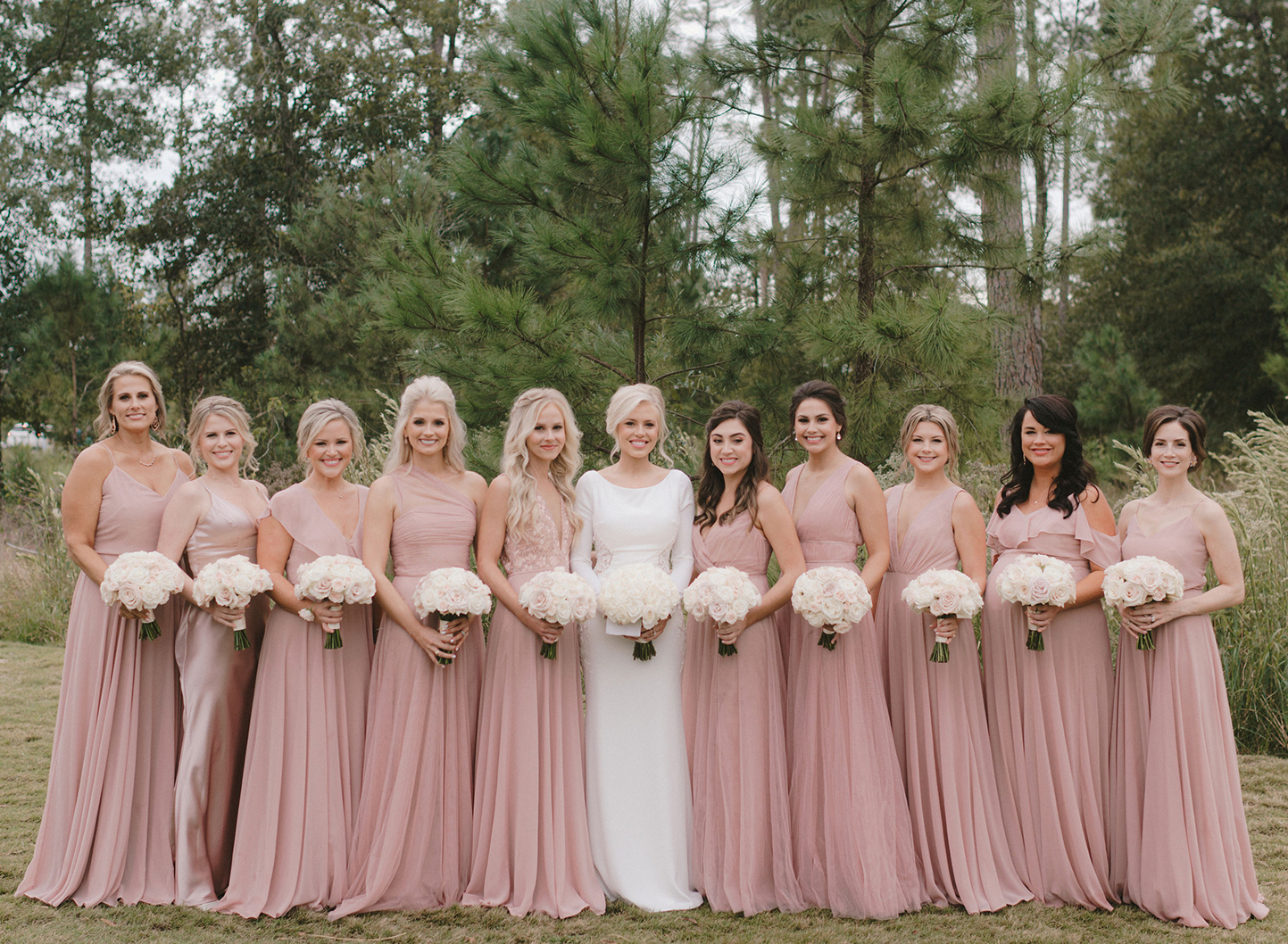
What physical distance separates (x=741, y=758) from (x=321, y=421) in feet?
8.19

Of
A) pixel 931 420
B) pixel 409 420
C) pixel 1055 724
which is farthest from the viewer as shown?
pixel 931 420

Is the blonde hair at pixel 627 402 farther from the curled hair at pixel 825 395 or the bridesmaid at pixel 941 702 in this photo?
the bridesmaid at pixel 941 702

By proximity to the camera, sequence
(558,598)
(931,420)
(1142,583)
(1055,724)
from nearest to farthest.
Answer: (1142,583)
(558,598)
(1055,724)
(931,420)

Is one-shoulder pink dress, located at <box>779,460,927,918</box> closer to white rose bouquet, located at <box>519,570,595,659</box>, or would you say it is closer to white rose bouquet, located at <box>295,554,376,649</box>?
white rose bouquet, located at <box>519,570,595,659</box>

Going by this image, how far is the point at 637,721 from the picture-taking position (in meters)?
4.85

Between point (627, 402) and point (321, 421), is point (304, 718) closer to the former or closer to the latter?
point (321, 421)

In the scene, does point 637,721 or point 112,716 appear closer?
point 112,716

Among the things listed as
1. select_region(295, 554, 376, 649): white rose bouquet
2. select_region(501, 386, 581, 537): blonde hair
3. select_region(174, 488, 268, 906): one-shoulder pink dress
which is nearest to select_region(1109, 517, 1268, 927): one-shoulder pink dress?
select_region(501, 386, 581, 537): blonde hair

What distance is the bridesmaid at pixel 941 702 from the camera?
15.1 feet

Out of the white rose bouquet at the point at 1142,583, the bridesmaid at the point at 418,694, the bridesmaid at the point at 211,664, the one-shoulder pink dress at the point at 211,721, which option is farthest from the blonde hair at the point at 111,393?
the white rose bouquet at the point at 1142,583

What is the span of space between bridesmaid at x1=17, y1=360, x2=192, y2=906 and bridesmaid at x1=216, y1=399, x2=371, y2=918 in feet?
1.54

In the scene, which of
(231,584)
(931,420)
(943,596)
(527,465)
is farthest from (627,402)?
(231,584)

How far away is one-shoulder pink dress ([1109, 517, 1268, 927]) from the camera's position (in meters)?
4.45

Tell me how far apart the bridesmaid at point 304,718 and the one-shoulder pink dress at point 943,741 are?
100 inches
